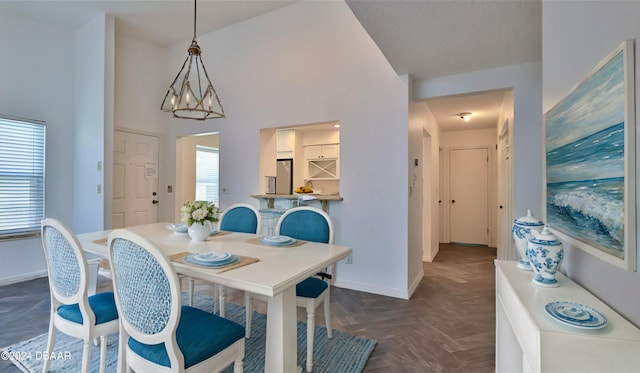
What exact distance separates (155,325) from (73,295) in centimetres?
76

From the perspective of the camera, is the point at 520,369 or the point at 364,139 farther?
the point at 364,139

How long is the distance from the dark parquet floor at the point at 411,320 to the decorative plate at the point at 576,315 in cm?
113

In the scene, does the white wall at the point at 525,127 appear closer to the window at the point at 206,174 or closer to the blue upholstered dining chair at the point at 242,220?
the blue upholstered dining chair at the point at 242,220

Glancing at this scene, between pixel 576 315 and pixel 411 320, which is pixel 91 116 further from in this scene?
pixel 576 315

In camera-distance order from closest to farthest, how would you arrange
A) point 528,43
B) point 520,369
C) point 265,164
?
point 520,369 → point 528,43 → point 265,164

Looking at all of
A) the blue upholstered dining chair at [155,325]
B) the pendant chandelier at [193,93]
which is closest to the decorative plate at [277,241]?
the blue upholstered dining chair at [155,325]

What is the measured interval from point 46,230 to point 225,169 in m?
2.73

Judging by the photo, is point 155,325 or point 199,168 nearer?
point 155,325

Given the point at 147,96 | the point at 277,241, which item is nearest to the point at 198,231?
the point at 277,241

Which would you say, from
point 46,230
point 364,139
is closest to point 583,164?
point 364,139

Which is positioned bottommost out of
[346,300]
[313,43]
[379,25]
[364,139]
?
[346,300]

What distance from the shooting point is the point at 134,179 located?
4.65 meters

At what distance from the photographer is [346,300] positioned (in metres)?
3.04

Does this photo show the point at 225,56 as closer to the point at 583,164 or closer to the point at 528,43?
the point at 528,43
